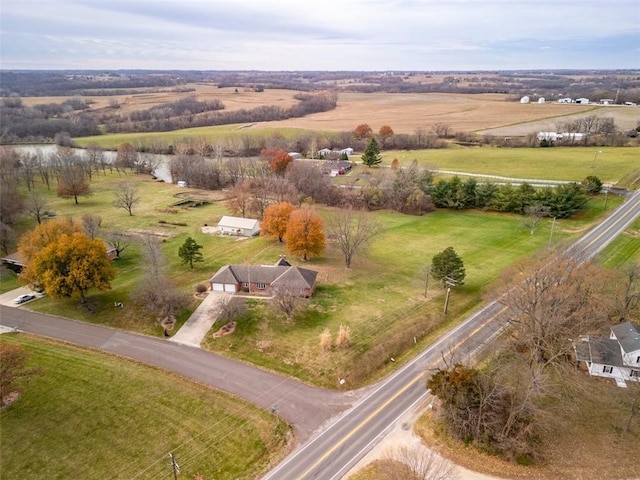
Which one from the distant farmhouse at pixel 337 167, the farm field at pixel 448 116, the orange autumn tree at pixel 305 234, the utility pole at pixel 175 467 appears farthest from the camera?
the farm field at pixel 448 116

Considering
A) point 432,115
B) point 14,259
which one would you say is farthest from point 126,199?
point 432,115

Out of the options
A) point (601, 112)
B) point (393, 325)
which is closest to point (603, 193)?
point (393, 325)

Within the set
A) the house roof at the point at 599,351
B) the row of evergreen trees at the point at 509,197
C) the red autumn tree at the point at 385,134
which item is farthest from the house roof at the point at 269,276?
the red autumn tree at the point at 385,134

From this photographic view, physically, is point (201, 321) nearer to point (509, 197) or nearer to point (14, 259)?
point (14, 259)

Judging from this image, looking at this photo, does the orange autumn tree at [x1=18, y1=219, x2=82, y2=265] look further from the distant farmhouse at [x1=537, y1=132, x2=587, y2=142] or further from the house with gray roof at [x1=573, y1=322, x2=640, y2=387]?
the distant farmhouse at [x1=537, y1=132, x2=587, y2=142]

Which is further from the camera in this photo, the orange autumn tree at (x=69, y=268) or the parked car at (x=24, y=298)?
the parked car at (x=24, y=298)

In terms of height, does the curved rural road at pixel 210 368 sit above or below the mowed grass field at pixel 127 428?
above

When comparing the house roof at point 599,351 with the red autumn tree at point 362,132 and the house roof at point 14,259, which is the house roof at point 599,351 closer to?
the house roof at point 14,259

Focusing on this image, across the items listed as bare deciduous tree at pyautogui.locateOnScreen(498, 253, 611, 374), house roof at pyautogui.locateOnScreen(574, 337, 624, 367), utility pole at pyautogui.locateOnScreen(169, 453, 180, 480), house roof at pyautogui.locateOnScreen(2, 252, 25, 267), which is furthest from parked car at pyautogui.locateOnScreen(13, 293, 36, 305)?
house roof at pyautogui.locateOnScreen(574, 337, 624, 367)

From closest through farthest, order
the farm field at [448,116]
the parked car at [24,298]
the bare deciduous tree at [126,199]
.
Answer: the parked car at [24,298] < the bare deciduous tree at [126,199] < the farm field at [448,116]
